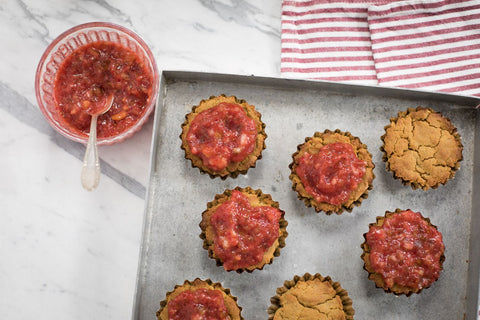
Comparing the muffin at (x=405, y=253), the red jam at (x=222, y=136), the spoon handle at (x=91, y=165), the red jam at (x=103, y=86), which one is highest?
the red jam at (x=103, y=86)

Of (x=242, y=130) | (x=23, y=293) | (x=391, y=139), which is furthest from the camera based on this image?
(x=23, y=293)

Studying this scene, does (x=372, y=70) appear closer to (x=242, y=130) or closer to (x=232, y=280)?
(x=242, y=130)

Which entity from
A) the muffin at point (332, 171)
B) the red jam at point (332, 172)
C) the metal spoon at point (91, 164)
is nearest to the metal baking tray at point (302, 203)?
the muffin at point (332, 171)

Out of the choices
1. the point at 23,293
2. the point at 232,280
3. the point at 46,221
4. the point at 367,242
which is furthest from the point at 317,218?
the point at 23,293

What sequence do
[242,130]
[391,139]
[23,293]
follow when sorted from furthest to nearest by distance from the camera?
[23,293] → [391,139] → [242,130]

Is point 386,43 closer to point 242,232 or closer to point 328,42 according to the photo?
point 328,42

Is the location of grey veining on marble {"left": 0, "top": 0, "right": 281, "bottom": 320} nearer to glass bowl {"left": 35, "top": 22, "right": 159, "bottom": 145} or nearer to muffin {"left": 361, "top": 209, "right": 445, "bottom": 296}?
glass bowl {"left": 35, "top": 22, "right": 159, "bottom": 145}

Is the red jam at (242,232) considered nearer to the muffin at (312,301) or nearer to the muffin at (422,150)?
the muffin at (312,301)
